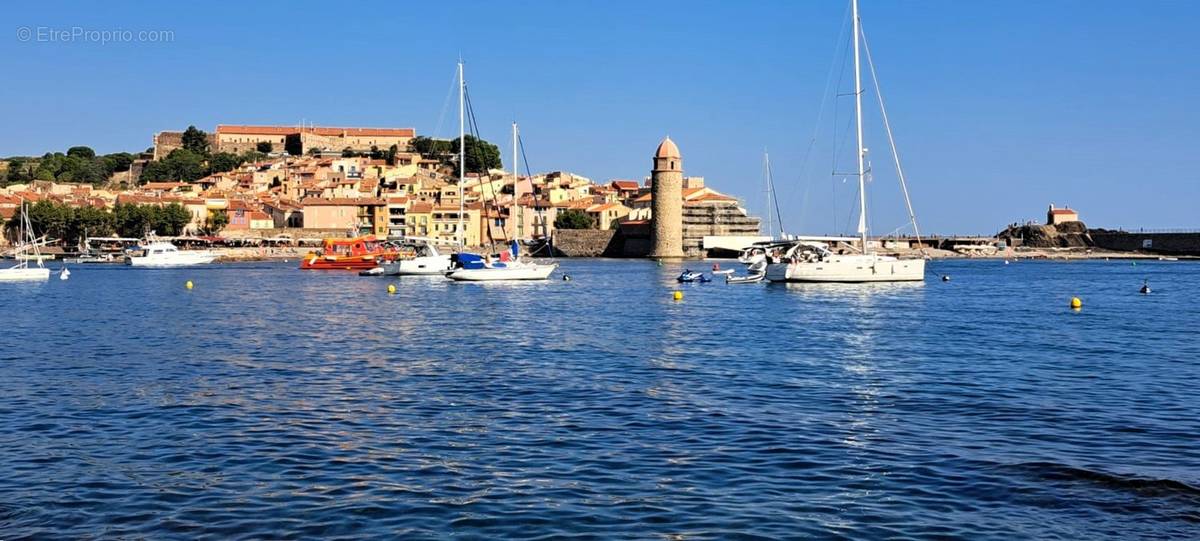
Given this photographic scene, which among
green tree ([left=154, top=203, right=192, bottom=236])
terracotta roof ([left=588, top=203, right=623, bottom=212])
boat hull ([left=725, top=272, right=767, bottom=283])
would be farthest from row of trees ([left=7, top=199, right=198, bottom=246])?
boat hull ([left=725, top=272, right=767, bottom=283])

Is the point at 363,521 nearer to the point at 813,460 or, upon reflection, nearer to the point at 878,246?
the point at 813,460

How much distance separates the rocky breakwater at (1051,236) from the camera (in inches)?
3991

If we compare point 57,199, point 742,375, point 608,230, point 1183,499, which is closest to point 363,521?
point 1183,499

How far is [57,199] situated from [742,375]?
98.6 metres

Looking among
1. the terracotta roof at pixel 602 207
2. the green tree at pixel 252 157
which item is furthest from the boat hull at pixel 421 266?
the green tree at pixel 252 157

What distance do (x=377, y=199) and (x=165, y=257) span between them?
27.1m

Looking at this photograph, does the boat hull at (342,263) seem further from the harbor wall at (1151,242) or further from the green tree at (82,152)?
the green tree at (82,152)

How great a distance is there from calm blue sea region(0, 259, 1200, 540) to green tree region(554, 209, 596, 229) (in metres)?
74.9

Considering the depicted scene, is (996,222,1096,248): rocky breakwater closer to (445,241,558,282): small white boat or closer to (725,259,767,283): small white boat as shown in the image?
(725,259,767,283): small white boat

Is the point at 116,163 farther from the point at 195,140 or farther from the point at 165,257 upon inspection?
the point at 165,257

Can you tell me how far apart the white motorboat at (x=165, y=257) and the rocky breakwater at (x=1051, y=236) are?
68.3 meters

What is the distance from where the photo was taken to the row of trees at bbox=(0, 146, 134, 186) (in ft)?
431

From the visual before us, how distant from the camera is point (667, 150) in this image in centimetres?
8794

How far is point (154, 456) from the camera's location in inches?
362
